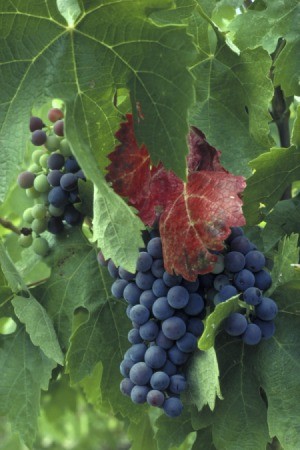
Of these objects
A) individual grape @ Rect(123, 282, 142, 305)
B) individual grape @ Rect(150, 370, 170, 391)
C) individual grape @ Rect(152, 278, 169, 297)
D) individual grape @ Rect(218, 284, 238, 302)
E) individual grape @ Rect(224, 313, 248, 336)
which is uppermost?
individual grape @ Rect(152, 278, 169, 297)

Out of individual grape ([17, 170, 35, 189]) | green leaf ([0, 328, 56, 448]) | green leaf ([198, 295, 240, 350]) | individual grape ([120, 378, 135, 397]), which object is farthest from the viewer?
individual grape ([17, 170, 35, 189])

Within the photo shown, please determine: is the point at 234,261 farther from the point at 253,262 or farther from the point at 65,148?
the point at 65,148

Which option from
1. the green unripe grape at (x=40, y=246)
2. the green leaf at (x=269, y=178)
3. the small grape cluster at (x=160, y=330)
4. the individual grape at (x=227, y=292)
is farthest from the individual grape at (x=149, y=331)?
the green unripe grape at (x=40, y=246)

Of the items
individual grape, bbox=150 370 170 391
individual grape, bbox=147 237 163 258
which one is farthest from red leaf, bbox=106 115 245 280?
individual grape, bbox=150 370 170 391

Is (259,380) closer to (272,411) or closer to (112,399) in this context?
(272,411)

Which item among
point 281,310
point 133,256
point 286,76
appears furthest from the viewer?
point 286,76

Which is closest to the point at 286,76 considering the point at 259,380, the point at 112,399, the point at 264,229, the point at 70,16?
the point at 264,229

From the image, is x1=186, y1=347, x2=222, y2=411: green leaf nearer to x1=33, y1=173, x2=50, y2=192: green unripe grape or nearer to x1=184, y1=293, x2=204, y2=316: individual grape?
x1=184, y1=293, x2=204, y2=316: individual grape
